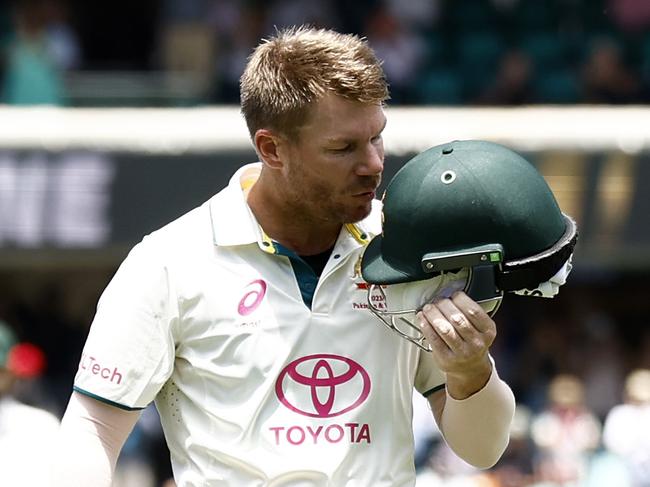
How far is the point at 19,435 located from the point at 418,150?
392 centimetres

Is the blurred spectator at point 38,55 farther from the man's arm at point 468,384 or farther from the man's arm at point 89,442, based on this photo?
the man's arm at point 468,384

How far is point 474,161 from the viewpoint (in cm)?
301

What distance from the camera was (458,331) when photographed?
2.91 metres

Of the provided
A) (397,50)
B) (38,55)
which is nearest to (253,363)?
(38,55)

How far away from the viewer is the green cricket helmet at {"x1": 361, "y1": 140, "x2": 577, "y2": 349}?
9.68ft

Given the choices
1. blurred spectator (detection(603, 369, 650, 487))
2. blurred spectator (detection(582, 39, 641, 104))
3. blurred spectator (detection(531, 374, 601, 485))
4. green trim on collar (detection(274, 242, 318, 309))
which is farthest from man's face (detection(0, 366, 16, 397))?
blurred spectator (detection(582, 39, 641, 104))

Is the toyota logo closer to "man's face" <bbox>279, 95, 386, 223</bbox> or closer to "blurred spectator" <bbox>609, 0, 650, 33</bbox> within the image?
"man's face" <bbox>279, 95, 386, 223</bbox>

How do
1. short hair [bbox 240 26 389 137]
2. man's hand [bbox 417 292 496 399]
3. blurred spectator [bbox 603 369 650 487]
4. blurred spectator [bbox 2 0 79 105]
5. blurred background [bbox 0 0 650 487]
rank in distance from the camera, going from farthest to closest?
blurred spectator [bbox 2 0 79 105] → blurred background [bbox 0 0 650 487] → blurred spectator [bbox 603 369 650 487] → short hair [bbox 240 26 389 137] → man's hand [bbox 417 292 496 399]

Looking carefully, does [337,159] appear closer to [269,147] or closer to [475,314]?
[269,147]

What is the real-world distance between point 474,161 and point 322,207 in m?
0.37

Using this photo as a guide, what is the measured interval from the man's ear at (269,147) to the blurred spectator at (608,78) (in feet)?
26.8

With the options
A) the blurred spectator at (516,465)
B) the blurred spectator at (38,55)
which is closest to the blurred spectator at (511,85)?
the blurred spectator at (516,465)

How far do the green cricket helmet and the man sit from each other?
0.15 m

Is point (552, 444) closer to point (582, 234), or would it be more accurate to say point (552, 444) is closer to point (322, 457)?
point (582, 234)
